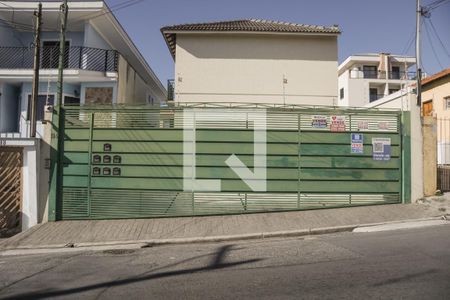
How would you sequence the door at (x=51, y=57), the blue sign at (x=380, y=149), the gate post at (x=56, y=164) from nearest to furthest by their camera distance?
1. the gate post at (x=56, y=164)
2. the blue sign at (x=380, y=149)
3. the door at (x=51, y=57)

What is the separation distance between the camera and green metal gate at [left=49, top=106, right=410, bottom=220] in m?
10.8

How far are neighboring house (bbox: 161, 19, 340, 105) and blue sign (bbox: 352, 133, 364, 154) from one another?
310 inches

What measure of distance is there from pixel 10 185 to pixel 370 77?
4531 centimetres

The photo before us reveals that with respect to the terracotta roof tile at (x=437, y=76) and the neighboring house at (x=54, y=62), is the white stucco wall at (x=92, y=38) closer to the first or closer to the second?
the neighboring house at (x=54, y=62)

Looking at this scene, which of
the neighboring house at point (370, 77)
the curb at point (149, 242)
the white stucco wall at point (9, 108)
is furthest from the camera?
the neighboring house at point (370, 77)

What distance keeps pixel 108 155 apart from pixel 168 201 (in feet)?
6.64

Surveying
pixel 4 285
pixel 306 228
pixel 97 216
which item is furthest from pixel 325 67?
pixel 4 285

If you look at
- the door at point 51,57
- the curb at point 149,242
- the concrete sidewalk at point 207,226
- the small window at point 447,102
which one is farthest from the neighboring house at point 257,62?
the curb at point 149,242

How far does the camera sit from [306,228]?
30.9ft

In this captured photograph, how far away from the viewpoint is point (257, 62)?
19.2m

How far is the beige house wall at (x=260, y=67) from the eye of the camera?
1892cm

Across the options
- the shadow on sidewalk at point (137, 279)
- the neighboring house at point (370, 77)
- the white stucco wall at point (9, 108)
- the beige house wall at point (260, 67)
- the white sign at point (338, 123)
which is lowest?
the shadow on sidewalk at point (137, 279)

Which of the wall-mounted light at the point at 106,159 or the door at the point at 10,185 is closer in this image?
the door at the point at 10,185

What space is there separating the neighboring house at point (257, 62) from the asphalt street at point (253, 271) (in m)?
11.4
